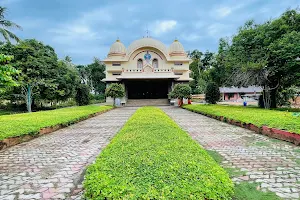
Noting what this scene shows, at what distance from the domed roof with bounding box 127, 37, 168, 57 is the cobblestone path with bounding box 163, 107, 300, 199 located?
24146 millimetres

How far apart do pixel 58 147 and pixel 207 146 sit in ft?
12.1

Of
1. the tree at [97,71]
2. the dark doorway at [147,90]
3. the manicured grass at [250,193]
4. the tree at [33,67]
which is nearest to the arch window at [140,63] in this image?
the dark doorway at [147,90]

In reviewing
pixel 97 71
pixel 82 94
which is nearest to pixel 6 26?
pixel 82 94

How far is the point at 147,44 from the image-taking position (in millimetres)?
29109

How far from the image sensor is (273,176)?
10.6ft

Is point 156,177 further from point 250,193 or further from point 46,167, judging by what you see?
point 46,167

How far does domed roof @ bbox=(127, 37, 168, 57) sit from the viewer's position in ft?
95.3

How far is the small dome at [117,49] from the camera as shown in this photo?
98.0 ft

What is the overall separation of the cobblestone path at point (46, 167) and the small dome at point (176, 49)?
25905mm

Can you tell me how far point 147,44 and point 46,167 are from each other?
26705mm

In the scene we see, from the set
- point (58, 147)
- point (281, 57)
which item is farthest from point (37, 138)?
point (281, 57)

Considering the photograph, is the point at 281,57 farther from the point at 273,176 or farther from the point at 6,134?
the point at 6,134

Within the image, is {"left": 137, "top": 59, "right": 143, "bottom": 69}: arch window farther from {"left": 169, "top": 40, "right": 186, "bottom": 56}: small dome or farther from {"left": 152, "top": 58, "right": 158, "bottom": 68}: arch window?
{"left": 169, "top": 40, "right": 186, "bottom": 56}: small dome

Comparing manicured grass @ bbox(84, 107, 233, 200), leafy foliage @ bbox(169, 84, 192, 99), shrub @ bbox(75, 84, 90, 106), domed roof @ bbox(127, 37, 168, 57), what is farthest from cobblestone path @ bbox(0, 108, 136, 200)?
domed roof @ bbox(127, 37, 168, 57)
